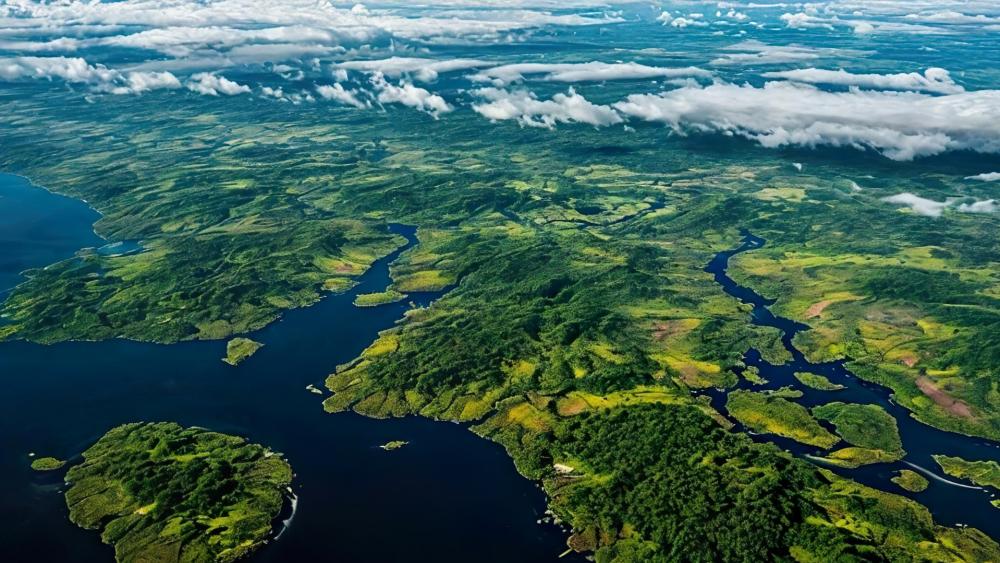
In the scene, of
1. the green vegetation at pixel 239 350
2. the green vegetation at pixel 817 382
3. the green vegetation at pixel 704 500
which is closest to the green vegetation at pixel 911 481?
the green vegetation at pixel 704 500

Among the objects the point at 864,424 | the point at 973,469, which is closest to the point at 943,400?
the point at 864,424

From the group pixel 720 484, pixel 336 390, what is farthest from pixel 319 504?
pixel 720 484

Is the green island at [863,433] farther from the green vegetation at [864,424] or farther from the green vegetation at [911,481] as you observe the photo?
the green vegetation at [911,481]

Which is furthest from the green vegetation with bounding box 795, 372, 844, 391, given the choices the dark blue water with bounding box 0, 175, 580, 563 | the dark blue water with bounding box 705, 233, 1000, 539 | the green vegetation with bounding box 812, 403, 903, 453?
the dark blue water with bounding box 0, 175, 580, 563

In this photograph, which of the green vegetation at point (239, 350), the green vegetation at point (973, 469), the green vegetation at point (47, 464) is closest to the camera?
the green vegetation at point (973, 469)

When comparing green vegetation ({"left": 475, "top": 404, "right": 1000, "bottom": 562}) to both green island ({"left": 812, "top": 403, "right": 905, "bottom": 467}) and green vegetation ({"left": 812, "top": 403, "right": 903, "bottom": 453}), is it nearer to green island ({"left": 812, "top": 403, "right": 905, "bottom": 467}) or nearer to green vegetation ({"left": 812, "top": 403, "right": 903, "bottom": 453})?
green island ({"left": 812, "top": 403, "right": 905, "bottom": 467})

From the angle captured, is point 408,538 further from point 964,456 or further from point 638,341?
point 964,456
